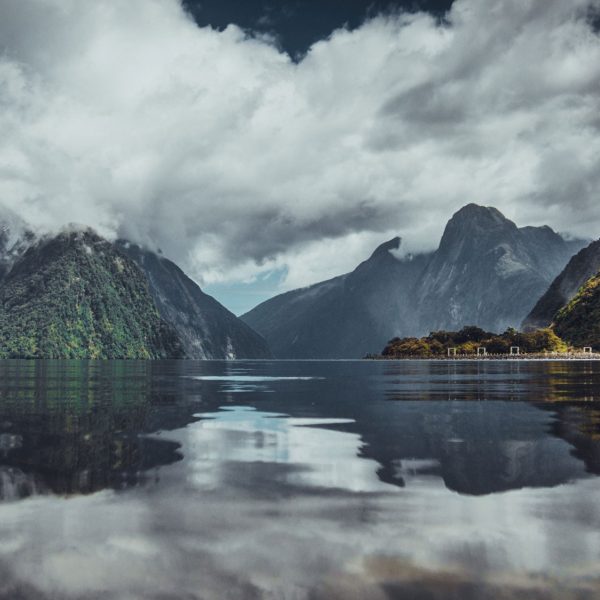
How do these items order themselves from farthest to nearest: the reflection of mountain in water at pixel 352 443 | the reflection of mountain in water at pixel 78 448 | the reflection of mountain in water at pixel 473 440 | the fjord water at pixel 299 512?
the reflection of mountain in water at pixel 473 440 → the reflection of mountain in water at pixel 352 443 → the reflection of mountain in water at pixel 78 448 → the fjord water at pixel 299 512

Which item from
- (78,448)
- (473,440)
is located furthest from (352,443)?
(78,448)

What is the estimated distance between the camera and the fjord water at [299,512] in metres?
10.0

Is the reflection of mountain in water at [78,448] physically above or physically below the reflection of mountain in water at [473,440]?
above

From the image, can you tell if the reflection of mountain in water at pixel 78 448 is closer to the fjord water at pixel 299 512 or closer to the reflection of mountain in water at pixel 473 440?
the fjord water at pixel 299 512

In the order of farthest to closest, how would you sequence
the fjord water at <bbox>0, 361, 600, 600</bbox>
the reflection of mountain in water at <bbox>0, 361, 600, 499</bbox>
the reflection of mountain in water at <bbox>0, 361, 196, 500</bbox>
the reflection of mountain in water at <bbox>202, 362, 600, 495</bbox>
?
the reflection of mountain in water at <bbox>202, 362, 600, 495</bbox>
the reflection of mountain in water at <bbox>0, 361, 600, 499</bbox>
the reflection of mountain in water at <bbox>0, 361, 196, 500</bbox>
the fjord water at <bbox>0, 361, 600, 600</bbox>

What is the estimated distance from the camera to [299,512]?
14.5 metres

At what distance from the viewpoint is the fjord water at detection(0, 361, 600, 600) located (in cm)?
1004

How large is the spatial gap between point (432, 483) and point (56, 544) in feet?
34.1

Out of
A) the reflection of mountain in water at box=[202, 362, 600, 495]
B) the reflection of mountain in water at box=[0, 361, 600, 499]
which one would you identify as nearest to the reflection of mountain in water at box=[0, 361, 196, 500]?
the reflection of mountain in water at box=[0, 361, 600, 499]

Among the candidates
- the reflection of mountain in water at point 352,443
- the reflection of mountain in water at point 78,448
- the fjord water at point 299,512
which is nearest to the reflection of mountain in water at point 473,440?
the reflection of mountain in water at point 352,443

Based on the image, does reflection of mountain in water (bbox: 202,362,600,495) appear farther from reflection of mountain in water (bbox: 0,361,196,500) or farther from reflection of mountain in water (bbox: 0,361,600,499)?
reflection of mountain in water (bbox: 0,361,196,500)

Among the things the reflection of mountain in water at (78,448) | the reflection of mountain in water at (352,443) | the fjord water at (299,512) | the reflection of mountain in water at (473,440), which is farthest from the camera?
the reflection of mountain in water at (473,440)

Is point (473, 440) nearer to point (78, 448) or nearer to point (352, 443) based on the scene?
point (352, 443)

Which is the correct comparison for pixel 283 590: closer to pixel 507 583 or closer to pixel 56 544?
pixel 507 583
